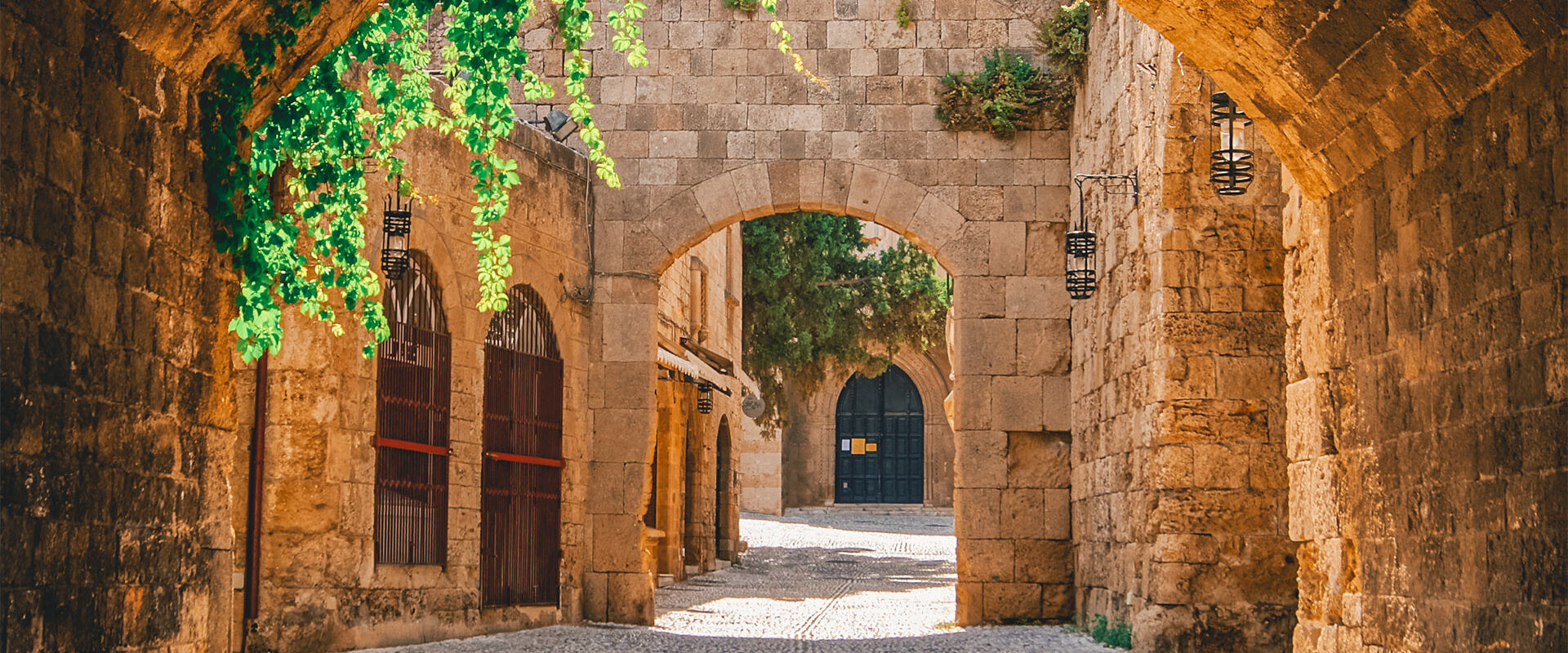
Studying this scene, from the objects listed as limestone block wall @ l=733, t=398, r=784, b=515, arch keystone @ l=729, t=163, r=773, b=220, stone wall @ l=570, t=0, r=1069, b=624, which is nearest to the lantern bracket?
stone wall @ l=570, t=0, r=1069, b=624

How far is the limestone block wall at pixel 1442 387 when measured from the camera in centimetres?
388

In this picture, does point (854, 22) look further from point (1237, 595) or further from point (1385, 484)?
point (1385, 484)

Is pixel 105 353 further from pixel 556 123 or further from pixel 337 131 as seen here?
pixel 556 123

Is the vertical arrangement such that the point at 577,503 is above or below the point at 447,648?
above

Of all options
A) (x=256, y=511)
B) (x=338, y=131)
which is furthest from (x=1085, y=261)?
(x=338, y=131)

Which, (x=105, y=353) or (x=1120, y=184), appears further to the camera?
(x=1120, y=184)

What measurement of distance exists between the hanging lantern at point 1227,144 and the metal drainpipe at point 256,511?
16.6 ft

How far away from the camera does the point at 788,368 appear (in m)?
21.4

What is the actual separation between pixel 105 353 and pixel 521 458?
7476 millimetres

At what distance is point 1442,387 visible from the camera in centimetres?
454

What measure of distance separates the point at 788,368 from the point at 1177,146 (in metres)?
13.0

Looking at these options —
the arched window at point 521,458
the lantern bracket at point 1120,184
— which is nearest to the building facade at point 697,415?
the arched window at point 521,458

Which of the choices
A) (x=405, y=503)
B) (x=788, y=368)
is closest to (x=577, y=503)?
(x=405, y=503)

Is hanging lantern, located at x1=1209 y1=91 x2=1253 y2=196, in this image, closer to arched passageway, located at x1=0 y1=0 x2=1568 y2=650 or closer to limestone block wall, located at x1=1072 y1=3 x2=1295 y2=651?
limestone block wall, located at x1=1072 y1=3 x2=1295 y2=651
